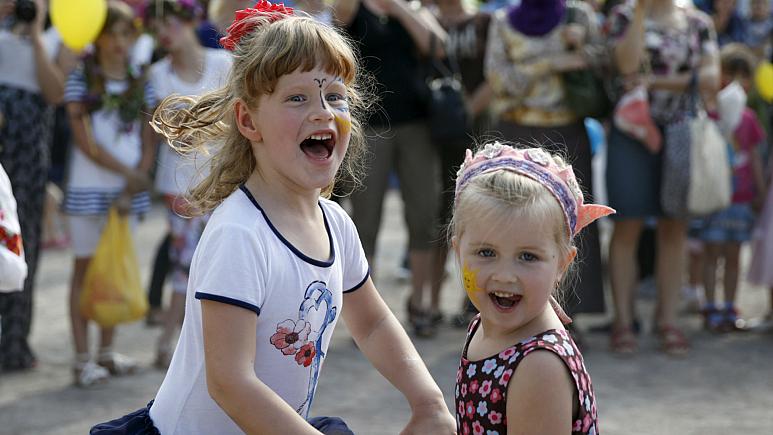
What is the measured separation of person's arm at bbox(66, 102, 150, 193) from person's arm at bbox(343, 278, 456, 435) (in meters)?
2.88

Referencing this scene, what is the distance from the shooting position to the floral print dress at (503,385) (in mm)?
2303

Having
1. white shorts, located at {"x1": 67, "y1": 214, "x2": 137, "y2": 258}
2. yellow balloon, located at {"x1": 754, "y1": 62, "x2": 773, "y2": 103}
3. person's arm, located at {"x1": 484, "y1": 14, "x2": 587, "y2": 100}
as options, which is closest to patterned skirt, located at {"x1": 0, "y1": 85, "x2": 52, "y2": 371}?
white shorts, located at {"x1": 67, "y1": 214, "x2": 137, "y2": 258}

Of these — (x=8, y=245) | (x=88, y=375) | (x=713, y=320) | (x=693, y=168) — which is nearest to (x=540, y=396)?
(x=8, y=245)

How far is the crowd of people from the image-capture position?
2.36 meters

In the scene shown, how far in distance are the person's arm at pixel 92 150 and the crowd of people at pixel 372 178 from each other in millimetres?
10

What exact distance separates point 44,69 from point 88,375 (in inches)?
59.3

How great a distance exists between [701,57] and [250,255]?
13.7 feet

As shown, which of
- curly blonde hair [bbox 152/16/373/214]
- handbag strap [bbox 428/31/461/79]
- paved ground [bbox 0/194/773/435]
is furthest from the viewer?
handbag strap [bbox 428/31/461/79]

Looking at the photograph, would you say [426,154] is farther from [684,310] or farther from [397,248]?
[397,248]

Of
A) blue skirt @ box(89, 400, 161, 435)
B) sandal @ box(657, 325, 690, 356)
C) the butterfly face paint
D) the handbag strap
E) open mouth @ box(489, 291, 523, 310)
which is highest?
the butterfly face paint

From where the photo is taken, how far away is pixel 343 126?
99.3 inches

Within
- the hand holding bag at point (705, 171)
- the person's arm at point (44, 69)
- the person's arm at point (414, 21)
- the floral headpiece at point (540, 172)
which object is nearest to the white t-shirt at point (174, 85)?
the person's arm at point (44, 69)

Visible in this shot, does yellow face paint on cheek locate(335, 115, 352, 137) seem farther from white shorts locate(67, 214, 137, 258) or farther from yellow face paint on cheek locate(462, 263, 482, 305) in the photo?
white shorts locate(67, 214, 137, 258)

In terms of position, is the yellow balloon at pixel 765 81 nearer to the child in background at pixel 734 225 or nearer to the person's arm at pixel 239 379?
the child in background at pixel 734 225
